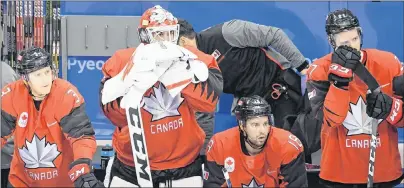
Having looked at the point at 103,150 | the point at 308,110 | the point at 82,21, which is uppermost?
the point at 82,21

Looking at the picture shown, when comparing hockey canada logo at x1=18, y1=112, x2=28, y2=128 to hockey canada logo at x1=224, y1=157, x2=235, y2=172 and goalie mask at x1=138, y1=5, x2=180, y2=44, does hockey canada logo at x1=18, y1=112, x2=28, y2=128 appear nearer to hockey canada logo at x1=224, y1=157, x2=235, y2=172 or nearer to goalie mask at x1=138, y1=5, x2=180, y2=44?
goalie mask at x1=138, y1=5, x2=180, y2=44

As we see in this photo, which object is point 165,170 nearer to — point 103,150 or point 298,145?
point 298,145

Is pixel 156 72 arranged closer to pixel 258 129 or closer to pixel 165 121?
pixel 165 121

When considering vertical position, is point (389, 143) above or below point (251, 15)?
below

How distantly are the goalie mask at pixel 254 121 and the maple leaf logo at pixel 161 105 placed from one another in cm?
60

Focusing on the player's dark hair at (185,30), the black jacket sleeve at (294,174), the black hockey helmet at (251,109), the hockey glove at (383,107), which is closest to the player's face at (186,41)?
the player's dark hair at (185,30)

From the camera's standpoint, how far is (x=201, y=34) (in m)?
5.64

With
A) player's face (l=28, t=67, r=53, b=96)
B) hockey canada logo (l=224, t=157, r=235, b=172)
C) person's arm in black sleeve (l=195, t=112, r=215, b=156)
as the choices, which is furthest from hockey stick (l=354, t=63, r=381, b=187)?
player's face (l=28, t=67, r=53, b=96)

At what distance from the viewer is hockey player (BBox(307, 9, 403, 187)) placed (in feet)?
13.9

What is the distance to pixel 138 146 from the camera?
11.6ft

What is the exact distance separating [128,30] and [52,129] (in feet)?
5.62

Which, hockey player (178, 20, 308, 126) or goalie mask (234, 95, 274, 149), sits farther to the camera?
hockey player (178, 20, 308, 126)

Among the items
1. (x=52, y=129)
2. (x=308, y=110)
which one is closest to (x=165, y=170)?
(x=52, y=129)

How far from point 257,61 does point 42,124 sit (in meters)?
1.70
